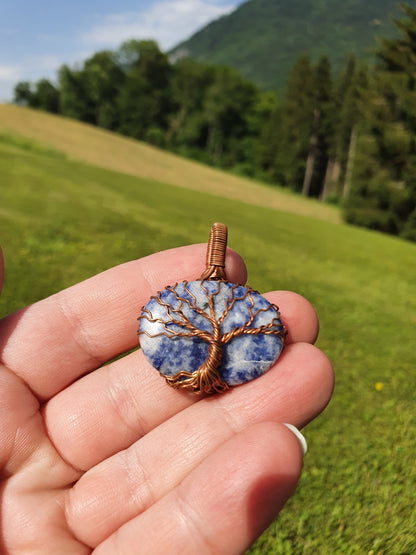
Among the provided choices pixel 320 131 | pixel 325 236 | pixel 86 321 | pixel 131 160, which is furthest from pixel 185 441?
pixel 320 131

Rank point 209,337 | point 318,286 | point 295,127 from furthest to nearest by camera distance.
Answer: point 295,127
point 318,286
point 209,337

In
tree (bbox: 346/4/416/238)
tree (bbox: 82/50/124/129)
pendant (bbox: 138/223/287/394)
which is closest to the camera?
pendant (bbox: 138/223/287/394)

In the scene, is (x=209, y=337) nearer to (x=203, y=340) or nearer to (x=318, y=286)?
(x=203, y=340)

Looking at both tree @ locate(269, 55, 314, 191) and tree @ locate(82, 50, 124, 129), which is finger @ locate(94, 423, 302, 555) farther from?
tree @ locate(82, 50, 124, 129)

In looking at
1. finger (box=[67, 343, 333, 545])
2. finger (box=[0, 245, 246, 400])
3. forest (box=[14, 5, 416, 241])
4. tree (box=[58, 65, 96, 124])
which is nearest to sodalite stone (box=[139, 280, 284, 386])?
finger (box=[67, 343, 333, 545])

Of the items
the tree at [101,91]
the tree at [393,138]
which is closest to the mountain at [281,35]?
the tree at [101,91]

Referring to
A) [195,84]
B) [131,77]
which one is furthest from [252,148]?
[131,77]

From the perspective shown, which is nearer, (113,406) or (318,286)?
(113,406)
